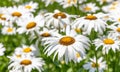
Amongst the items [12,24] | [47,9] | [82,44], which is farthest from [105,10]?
[82,44]

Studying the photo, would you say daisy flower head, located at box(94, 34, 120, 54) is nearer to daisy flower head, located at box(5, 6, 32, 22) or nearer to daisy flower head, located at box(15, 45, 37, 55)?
daisy flower head, located at box(15, 45, 37, 55)

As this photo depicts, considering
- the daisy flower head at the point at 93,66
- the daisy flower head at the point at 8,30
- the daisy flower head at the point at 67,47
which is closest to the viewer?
the daisy flower head at the point at 67,47

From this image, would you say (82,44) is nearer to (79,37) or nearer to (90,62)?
(79,37)

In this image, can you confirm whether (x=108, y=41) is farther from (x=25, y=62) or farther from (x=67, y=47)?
(x=25, y=62)

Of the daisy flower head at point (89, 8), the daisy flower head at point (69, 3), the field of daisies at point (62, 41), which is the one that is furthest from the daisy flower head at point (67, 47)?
the daisy flower head at point (89, 8)

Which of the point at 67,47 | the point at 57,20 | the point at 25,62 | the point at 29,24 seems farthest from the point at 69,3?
the point at 67,47

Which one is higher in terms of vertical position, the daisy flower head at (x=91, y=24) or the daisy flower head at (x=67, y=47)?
the daisy flower head at (x=91, y=24)

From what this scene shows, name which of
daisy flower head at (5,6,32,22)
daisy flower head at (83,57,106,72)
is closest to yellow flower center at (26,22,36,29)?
→ daisy flower head at (5,6,32,22)

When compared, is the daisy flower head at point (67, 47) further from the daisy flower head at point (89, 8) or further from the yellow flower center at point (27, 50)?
the daisy flower head at point (89, 8)

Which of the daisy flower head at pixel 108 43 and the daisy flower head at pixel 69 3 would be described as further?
the daisy flower head at pixel 69 3
